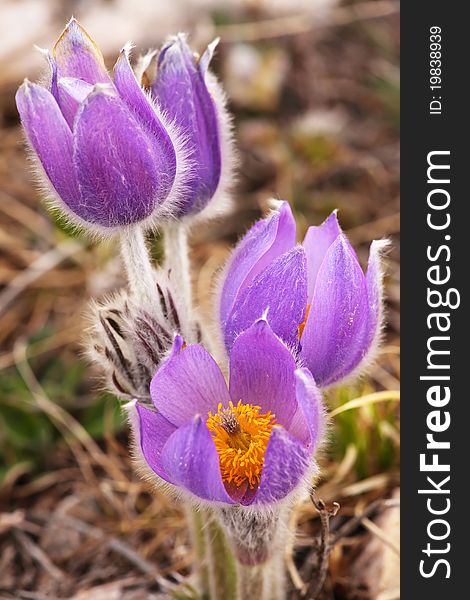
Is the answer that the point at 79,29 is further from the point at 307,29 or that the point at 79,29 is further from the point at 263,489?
the point at 307,29

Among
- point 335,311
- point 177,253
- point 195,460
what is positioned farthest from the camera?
point 177,253

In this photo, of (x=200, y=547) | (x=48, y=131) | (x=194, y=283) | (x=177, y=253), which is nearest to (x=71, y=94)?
(x=48, y=131)

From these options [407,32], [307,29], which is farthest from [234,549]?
[307,29]

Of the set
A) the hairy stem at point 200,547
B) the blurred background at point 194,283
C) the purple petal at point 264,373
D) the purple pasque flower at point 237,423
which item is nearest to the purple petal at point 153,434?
the purple pasque flower at point 237,423

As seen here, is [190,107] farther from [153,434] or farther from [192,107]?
[153,434]

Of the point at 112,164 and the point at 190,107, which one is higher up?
the point at 190,107

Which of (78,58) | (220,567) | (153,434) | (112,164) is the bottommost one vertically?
(220,567)

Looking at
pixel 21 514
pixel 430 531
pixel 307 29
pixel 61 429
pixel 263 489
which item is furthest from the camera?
pixel 307 29
